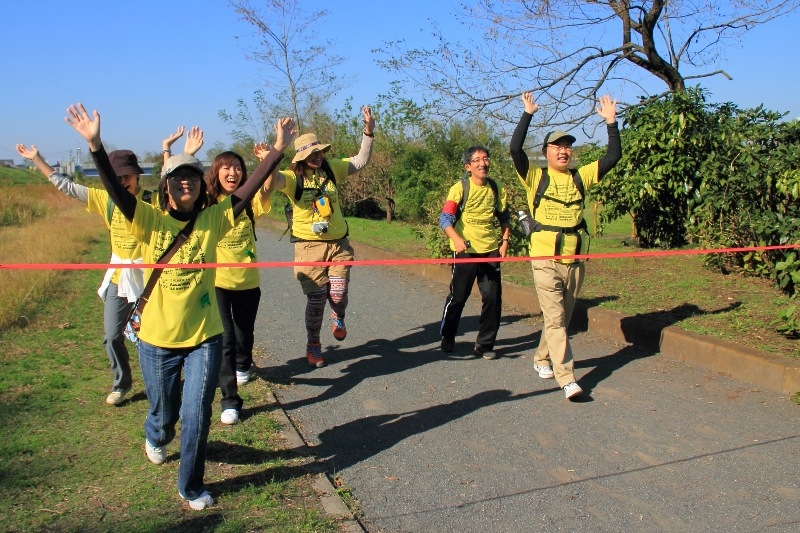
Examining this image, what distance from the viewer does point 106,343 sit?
541cm

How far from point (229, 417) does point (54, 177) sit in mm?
1935

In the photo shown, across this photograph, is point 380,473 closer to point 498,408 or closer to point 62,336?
point 498,408

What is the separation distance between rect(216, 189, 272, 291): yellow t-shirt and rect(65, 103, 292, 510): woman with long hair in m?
1.41

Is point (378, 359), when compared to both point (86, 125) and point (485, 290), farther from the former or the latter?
point (86, 125)

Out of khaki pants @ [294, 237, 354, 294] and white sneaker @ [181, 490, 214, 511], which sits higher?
khaki pants @ [294, 237, 354, 294]

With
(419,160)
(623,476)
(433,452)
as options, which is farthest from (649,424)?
(419,160)

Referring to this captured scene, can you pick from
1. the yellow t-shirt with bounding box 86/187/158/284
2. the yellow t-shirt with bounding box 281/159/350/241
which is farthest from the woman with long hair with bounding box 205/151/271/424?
the yellow t-shirt with bounding box 281/159/350/241

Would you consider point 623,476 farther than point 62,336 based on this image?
No

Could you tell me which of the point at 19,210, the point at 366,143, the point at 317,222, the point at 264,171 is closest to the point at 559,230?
the point at 366,143

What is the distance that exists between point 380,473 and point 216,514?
1.00 meters

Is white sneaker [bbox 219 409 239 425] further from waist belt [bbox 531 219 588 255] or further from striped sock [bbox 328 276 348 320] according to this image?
waist belt [bbox 531 219 588 255]

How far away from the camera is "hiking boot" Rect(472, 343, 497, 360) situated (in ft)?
22.2

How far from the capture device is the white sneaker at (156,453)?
164 inches

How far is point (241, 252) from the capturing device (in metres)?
5.62
